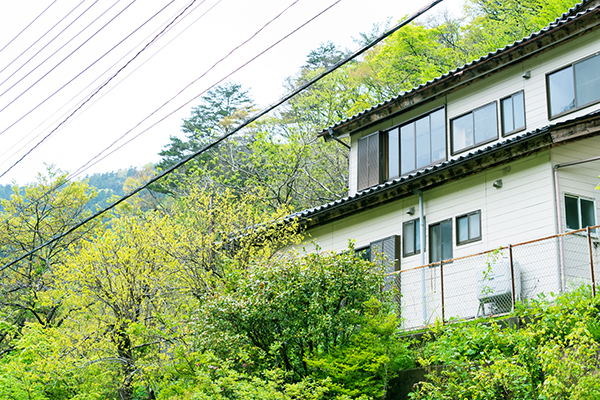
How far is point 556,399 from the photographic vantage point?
734cm

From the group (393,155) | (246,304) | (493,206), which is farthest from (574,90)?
(246,304)

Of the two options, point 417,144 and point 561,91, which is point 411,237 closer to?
point 417,144

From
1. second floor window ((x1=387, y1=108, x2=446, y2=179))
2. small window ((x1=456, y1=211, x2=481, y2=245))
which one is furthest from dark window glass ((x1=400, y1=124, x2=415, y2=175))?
small window ((x1=456, y1=211, x2=481, y2=245))

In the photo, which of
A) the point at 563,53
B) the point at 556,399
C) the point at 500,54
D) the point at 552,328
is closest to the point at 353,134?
the point at 500,54

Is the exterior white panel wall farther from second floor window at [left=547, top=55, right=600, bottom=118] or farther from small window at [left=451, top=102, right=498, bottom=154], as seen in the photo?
second floor window at [left=547, top=55, right=600, bottom=118]

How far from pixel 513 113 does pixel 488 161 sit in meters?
2.33

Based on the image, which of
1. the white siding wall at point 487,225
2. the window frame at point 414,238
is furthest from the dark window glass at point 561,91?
the window frame at point 414,238

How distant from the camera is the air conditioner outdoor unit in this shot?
1166cm

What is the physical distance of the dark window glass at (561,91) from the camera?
554 inches

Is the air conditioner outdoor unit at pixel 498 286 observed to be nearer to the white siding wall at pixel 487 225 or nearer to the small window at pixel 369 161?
the white siding wall at pixel 487 225

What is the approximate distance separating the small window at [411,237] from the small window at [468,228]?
3.82 ft

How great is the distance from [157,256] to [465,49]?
21104 millimetres

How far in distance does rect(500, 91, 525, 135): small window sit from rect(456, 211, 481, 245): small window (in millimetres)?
2586

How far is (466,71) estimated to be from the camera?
16.1 m
